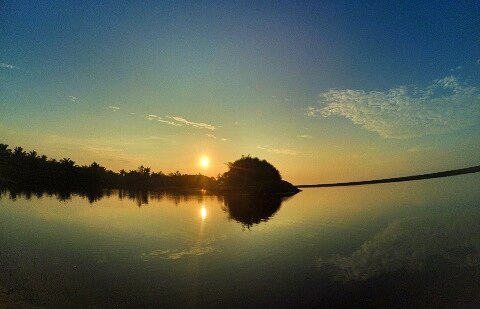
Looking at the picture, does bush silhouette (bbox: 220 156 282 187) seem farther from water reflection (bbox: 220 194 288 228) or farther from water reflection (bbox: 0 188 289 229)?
water reflection (bbox: 220 194 288 228)

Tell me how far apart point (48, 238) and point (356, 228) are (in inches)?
1622

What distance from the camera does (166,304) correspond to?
58.1 feet

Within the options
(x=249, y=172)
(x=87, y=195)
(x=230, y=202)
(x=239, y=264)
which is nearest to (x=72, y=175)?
(x=87, y=195)

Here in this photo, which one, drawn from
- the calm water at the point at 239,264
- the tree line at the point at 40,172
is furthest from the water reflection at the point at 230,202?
the tree line at the point at 40,172

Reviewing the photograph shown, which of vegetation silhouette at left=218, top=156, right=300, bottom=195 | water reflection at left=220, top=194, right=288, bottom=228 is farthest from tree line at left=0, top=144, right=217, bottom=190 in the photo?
water reflection at left=220, top=194, right=288, bottom=228

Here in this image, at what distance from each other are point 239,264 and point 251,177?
127 meters

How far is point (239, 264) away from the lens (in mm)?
26391

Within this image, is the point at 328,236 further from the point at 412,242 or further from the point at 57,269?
the point at 57,269

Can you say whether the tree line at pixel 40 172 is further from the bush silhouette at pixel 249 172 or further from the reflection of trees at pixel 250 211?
the reflection of trees at pixel 250 211

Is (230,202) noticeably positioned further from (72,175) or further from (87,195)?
(72,175)

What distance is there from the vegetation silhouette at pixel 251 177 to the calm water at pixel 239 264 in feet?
340

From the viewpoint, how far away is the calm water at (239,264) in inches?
735

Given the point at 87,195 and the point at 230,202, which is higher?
the point at 87,195

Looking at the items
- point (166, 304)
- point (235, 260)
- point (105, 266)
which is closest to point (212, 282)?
point (166, 304)
